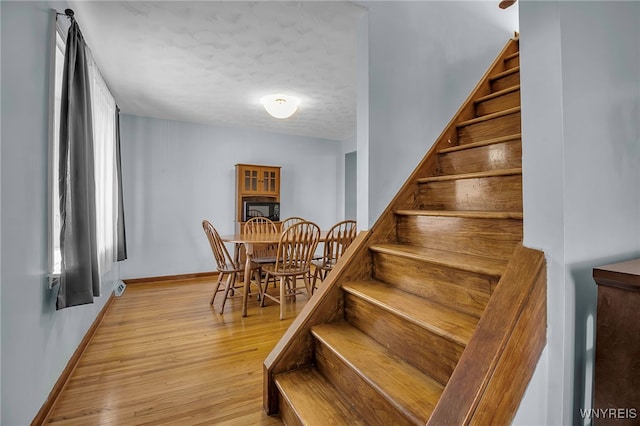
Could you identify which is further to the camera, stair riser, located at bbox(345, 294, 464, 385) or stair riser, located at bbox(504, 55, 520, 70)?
stair riser, located at bbox(504, 55, 520, 70)

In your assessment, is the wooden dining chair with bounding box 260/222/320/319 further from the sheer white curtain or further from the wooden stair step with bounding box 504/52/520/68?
the wooden stair step with bounding box 504/52/520/68

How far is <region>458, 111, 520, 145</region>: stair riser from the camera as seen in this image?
1886 millimetres

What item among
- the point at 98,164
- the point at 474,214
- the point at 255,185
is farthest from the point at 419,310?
the point at 255,185

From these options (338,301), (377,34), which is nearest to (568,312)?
(338,301)

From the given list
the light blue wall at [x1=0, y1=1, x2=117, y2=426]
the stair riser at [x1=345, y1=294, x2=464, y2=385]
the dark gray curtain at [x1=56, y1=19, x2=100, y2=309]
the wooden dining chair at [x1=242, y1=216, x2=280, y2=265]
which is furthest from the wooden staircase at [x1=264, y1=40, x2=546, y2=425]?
the wooden dining chair at [x1=242, y1=216, x2=280, y2=265]

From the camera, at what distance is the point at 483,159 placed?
1896mm

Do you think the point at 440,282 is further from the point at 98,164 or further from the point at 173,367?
the point at 98,164

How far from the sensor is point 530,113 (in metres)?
1.07

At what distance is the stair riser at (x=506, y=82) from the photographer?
7.54 feet

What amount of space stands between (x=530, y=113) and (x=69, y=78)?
2387mm

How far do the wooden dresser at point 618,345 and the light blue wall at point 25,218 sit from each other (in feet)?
→ 7.00

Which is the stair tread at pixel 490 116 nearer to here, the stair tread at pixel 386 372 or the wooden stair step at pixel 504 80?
the wooden stair step at pixel 504 80

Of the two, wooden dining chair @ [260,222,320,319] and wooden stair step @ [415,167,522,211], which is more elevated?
wooden stair step @ [415,167,522,211]

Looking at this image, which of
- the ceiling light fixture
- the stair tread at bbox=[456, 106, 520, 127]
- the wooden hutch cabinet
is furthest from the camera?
the wooden hutch cabinet
